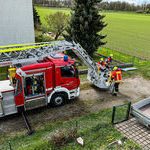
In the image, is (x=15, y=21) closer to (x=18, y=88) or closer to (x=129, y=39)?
(x=18, y=88)

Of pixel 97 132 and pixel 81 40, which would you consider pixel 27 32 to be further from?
pixel 97 132

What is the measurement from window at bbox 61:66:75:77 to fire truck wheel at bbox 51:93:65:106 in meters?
1.14

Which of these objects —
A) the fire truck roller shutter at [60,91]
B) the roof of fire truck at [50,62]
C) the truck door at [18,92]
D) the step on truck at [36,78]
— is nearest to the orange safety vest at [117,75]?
the step on truck at [36,78]

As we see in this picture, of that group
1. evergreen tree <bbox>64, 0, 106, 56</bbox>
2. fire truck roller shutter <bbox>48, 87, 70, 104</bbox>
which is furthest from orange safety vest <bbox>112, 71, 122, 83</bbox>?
evergreen tree <bbox>64, 0, 106, 56</bbox>

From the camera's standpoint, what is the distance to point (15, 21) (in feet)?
53.1

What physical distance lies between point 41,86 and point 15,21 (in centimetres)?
1035

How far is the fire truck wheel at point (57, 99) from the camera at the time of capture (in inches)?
353

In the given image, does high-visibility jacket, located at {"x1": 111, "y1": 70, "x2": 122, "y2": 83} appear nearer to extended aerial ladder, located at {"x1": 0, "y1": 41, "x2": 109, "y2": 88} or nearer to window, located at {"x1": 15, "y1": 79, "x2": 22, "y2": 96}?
extended aerial ladder, located at {"x1": 0, "y1": 41, "x2": 109, "y2": 88}

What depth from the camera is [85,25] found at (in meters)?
16.9

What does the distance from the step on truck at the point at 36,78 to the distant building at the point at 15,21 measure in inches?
330

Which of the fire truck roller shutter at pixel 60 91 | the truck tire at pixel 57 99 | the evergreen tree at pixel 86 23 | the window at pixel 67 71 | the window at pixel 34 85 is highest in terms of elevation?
the evergreen tree at pixel 86 23

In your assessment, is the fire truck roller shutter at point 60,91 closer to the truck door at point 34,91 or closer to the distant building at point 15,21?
the truck door at point 34,91

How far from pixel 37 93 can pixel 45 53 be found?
82.6 inches

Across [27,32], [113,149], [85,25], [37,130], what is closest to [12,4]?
[27,32]
